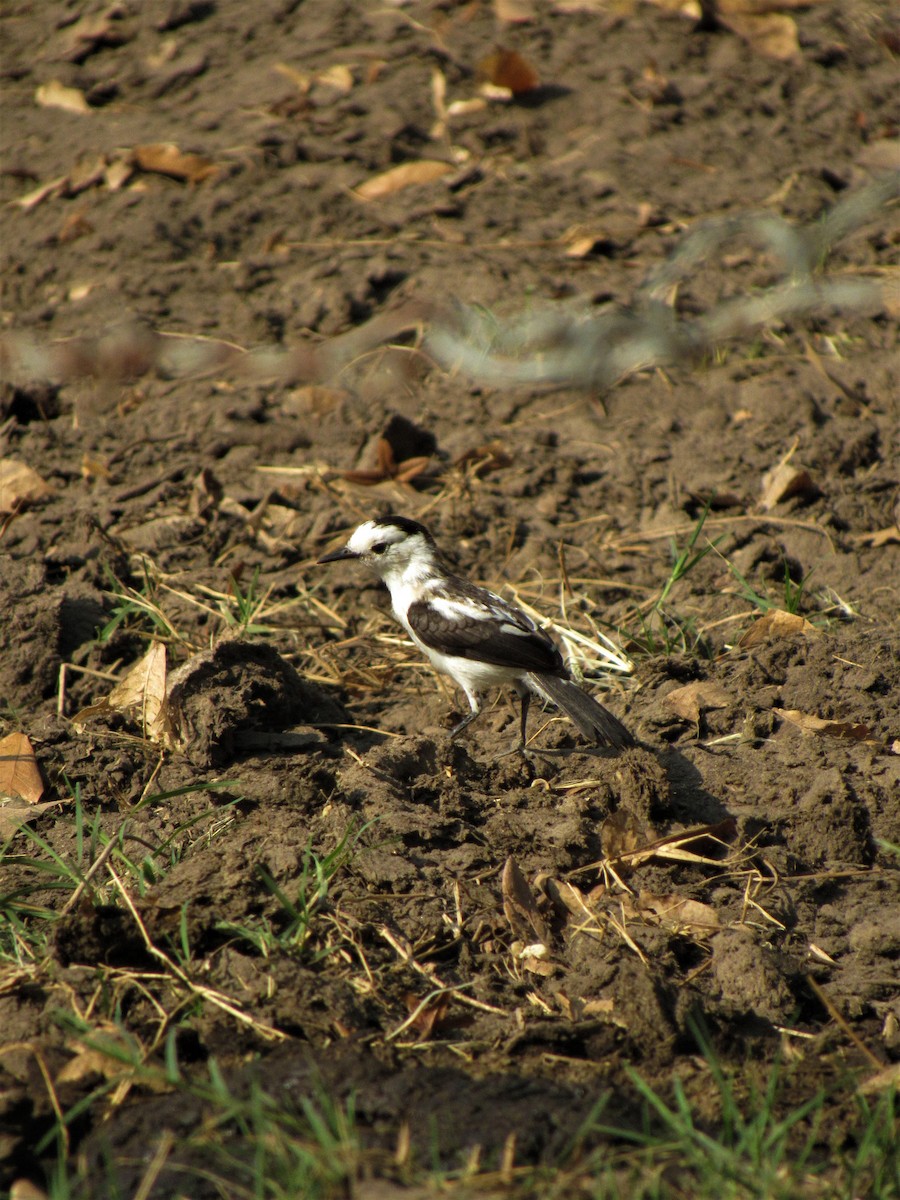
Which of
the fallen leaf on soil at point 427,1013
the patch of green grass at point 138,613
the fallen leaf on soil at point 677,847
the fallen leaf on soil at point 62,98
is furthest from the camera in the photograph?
the fallen leaf on soil at point 62,98

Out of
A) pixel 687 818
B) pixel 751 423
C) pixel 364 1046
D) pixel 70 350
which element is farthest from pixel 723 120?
pixel 364 1046

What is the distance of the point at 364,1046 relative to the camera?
11.4 feet

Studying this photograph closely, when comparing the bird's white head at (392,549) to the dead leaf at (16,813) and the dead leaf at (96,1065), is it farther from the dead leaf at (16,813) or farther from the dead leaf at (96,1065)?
the dead leaf at (96,1065)

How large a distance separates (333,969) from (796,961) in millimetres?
1565

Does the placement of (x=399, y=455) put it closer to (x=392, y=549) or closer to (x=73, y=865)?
(x=392, y=549)

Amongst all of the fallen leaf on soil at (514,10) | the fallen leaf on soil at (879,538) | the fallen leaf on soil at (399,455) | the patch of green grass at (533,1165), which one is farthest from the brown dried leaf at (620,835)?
the fallen leaf on soil at (514,10)

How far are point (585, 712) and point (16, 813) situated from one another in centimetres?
234

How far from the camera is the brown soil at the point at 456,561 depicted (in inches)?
143

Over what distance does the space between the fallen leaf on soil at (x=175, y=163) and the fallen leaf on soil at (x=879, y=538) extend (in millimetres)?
5671

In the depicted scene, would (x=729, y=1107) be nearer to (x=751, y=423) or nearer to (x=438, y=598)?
(x=438, y=598)

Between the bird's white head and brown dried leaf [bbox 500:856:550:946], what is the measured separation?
2.08 metres

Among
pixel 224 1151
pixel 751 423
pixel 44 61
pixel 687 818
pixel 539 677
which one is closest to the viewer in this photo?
pixel 224 1151

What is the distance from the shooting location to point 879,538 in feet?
20.6

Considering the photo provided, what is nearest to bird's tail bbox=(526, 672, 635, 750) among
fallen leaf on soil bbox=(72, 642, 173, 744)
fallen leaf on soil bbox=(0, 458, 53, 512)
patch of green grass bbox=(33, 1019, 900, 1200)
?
fallen leaf on soil bbox=(72, 642, 173, 744)
